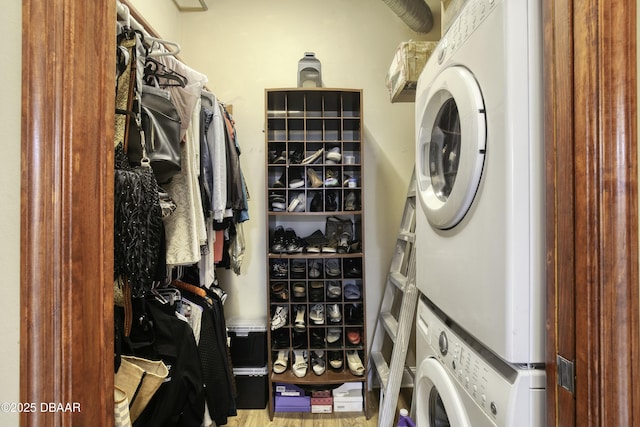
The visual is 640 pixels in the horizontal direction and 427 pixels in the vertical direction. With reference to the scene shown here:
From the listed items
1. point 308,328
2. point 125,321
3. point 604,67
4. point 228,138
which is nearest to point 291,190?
point 228,138

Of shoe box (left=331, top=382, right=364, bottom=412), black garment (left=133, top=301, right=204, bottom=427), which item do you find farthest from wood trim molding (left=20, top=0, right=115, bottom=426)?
shoe box (left=331, top=382, right=364, bottom=412)

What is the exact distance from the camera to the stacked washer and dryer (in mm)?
580

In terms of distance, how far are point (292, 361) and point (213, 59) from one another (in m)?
2.21

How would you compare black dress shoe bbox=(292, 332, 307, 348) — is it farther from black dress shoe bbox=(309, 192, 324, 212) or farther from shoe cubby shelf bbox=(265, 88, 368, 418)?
black dress shoe bbox=(309, 192, 324, 212)

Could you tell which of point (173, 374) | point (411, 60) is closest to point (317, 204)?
point (411, 60)

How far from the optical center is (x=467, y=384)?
711 millimetres

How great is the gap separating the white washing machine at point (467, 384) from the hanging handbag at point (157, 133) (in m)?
1.01

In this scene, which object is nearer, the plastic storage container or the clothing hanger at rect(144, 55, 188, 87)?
the clothing hanger at rect(144, 55, 188, 87)

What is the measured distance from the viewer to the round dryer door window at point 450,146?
0.67m

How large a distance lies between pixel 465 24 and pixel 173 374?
1527mm

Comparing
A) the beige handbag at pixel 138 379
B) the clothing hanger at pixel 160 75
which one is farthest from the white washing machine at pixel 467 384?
the clothing hanger at pixel 160 75

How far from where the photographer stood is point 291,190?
1904 mm

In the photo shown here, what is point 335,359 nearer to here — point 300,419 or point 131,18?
point 300,419

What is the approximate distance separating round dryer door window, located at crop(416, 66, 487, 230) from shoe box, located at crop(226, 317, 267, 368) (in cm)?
142
